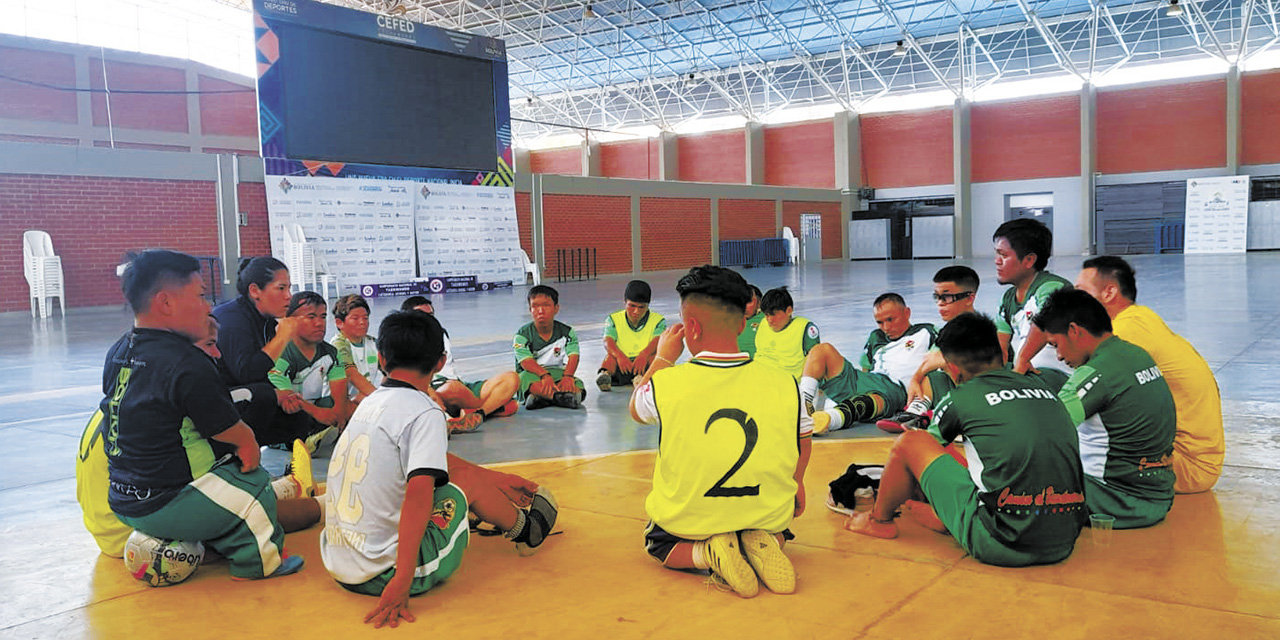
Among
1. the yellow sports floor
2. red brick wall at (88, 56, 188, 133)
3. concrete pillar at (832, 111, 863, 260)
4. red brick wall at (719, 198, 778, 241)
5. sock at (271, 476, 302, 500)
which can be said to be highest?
red brick wall at (88, 56, 188, 133)

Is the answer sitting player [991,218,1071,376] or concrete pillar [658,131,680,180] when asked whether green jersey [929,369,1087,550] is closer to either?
sitting player [991,218,1071,376]

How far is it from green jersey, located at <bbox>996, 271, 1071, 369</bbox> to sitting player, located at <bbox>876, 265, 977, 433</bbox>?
25 cm

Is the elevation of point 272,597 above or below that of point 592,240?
below

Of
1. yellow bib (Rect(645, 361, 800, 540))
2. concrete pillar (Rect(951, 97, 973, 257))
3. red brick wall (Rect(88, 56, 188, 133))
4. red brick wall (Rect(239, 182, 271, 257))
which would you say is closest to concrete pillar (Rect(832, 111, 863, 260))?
concrete pillar (Rect(951, 97, 973, 257))

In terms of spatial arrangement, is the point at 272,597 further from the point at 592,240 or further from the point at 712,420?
the point at 592,240

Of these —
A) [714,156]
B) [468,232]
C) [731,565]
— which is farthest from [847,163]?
[731,565]

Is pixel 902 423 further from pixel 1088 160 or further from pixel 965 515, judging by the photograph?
pixel 1088 160

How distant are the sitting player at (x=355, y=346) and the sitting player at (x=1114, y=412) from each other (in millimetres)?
4123

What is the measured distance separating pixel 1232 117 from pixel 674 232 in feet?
68.8

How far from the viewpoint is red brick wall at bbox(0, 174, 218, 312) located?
60.0ft

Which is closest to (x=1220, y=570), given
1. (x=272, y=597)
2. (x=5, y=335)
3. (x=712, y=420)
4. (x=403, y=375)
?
(x=712, y=420)

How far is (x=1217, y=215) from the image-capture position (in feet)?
112

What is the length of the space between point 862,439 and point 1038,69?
36.8 meters

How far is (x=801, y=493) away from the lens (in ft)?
12.2
